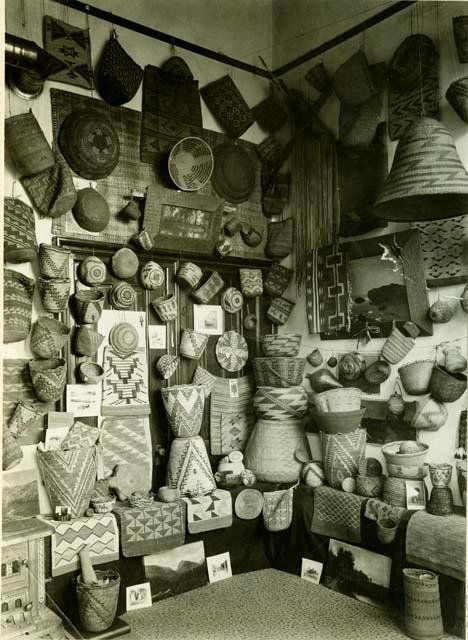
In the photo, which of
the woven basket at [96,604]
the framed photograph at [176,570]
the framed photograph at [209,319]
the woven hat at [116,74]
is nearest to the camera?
the woven basket at [96,604]

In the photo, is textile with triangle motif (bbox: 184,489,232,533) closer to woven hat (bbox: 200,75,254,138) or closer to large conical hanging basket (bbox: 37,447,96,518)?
large conical hanging basket (bbox: 37,447,96,518)

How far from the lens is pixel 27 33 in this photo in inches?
128

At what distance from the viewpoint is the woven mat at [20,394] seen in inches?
121

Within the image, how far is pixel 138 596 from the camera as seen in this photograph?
3.20 meters

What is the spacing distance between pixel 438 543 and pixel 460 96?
92.5 inches

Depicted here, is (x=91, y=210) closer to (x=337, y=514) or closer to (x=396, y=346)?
(x=396, y=346)

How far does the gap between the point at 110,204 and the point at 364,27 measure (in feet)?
6.65

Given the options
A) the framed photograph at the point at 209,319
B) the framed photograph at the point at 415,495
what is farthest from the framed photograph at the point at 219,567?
the framed photograph at the point at 209,319

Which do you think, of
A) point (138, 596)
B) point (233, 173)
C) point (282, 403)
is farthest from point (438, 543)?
point (233, 173)

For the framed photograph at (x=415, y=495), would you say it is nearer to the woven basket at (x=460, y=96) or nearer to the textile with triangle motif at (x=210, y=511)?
the textile with triangle motif at (x=210, y=511)

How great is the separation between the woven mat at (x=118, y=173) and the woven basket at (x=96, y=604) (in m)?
1.90

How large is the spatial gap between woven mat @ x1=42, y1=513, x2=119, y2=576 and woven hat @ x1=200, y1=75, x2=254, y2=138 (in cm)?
275

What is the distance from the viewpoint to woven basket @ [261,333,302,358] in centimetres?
388

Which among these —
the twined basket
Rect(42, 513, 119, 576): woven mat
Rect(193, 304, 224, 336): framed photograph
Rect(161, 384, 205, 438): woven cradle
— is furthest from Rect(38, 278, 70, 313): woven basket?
Rect(42, 513, 119, 576): woven mat
